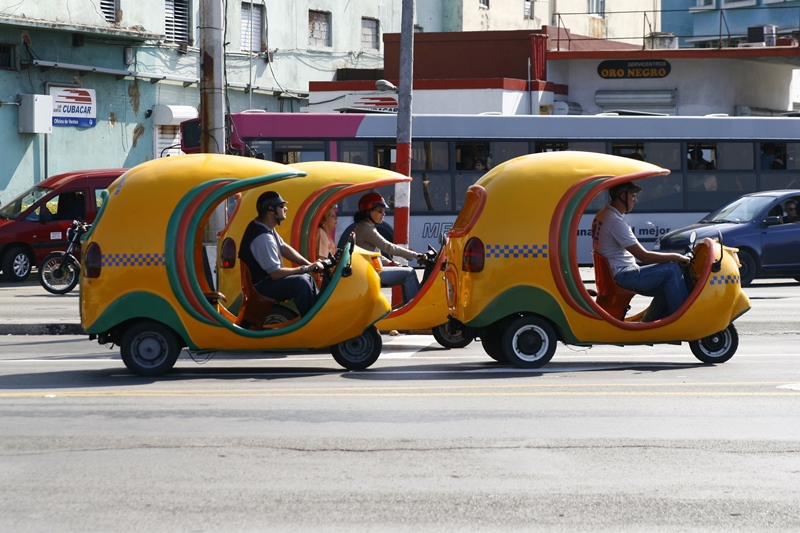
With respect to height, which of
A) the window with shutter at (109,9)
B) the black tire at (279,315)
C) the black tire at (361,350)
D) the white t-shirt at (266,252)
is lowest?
the black tire at (361,350)

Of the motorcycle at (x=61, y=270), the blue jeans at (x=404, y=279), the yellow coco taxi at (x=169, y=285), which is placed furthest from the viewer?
the motorcycle at (x=61, y=270)

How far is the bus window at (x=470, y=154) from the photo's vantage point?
24.9 meters

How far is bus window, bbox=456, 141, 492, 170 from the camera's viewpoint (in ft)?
81.7

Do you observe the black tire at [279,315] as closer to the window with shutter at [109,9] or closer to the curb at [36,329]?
the curb at [36,329]

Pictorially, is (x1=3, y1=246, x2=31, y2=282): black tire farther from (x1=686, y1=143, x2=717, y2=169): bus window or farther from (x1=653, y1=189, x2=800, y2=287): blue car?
(x1=686, y1=143, x2=717, y2=169): bus window

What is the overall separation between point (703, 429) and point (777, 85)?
117 ft

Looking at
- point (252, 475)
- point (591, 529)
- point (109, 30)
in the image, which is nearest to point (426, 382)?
point (252, 475)

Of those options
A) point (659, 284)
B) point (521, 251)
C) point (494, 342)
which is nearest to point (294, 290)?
point (494, 342)

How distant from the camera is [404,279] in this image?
1280 cm

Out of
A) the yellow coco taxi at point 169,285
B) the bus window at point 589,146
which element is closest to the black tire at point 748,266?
the bus window at point 589,146

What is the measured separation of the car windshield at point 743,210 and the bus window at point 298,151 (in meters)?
7.38

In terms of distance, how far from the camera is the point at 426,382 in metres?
10.1

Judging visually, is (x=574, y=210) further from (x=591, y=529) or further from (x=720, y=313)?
(x=591, y=529)

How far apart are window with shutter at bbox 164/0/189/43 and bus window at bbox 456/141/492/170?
47.5 feet
